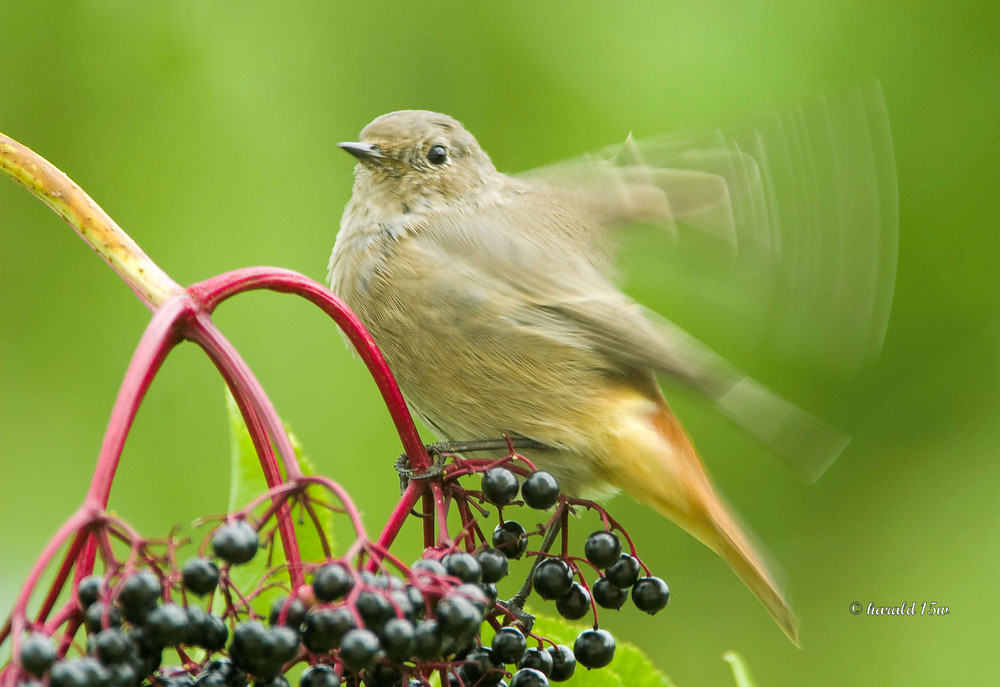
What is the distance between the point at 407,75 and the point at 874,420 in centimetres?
278

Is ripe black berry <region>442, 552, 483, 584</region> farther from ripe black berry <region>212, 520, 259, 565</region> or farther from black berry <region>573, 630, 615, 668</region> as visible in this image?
black berry <region>573, 630, 615, 668</region>

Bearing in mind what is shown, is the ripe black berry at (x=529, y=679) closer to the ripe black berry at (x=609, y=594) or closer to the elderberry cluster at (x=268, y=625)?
the elderberry cluster at (x=268, y=625)

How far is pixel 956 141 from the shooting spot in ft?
16.3

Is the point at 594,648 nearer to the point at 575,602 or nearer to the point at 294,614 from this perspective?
the point at 575,602

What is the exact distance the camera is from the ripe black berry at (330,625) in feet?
5.16

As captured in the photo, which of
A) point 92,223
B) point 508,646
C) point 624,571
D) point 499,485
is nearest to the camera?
point 92,223

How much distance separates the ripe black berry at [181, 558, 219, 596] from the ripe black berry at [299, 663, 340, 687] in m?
0.20

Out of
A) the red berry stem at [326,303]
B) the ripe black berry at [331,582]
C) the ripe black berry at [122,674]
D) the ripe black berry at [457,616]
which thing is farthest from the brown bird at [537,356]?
the ripe black berry at [122,674]

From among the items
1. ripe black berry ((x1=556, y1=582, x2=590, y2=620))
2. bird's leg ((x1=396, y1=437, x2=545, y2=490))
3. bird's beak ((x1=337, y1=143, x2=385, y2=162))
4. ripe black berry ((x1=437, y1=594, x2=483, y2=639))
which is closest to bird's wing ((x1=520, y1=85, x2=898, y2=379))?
bird's beak ((x1=337, y1=143, x2=385, y2=162))

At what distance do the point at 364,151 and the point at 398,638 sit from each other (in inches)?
98.4

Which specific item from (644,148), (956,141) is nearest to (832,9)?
(956,141)

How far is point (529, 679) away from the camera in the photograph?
2.07 m

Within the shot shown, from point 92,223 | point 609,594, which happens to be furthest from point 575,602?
point 92,223

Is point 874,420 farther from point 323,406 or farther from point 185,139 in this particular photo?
point 185,139
